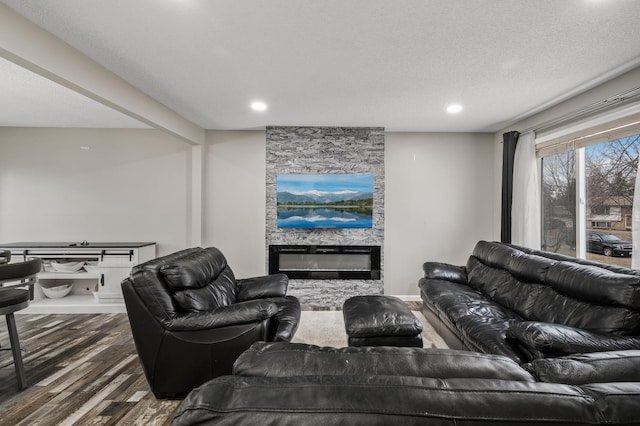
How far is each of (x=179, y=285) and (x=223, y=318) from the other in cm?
51

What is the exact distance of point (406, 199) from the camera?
4.69 m

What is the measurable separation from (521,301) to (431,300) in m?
0.82

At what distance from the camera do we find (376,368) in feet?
2.69

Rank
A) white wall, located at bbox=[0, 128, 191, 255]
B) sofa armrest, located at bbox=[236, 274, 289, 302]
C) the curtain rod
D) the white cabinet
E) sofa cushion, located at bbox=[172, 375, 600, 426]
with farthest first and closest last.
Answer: white wall, located at bbox=[0, 128, 191, 255], the white cabinet, sofa armrest, located at bbox=[236, 274, 289, 302], the curtain rod, sofa cushion, located at bbox=[172, 375, 600, 426]

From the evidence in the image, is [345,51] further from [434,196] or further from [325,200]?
[434,196]

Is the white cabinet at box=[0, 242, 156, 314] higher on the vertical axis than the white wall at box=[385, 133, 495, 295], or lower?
lower

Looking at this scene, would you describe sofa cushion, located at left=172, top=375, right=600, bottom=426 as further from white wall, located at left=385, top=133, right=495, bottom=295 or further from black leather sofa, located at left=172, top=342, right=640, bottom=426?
white wall, located at left=385, top=133, right=495, bottom=295

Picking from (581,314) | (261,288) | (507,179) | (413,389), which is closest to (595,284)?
(581,314)


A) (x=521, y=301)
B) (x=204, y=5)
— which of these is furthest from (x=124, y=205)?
(x=521, y=301)

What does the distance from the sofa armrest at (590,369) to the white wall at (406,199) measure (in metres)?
3.89

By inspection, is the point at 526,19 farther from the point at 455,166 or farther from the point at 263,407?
the point at 455,166

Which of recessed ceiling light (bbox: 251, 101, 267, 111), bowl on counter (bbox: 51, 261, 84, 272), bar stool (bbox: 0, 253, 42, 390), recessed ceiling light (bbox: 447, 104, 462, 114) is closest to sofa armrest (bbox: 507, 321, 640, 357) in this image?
recessed ceiling light (bbox: 447, 104, 462, 114)

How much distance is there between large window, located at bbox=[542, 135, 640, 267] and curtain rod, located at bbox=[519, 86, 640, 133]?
334 mm

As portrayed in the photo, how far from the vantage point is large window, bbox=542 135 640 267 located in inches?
112
